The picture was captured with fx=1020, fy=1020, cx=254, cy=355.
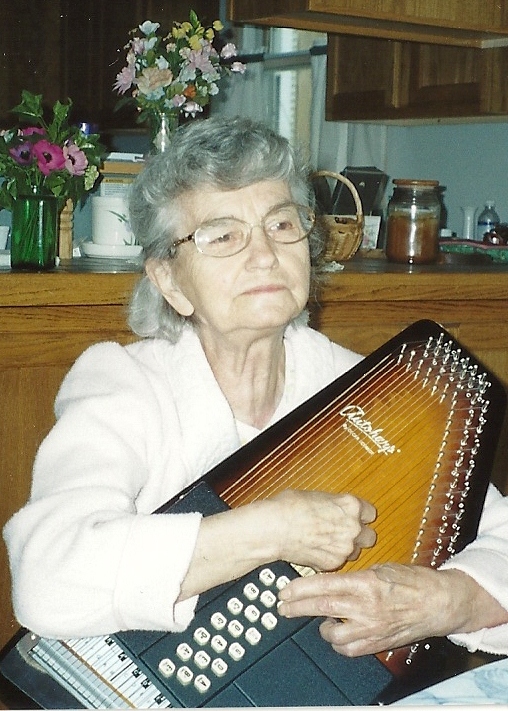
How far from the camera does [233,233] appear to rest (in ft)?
4.31

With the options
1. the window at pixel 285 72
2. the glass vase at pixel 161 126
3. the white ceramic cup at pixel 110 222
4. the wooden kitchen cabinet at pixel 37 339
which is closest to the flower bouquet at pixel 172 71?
the glass vase at pixel 161 126

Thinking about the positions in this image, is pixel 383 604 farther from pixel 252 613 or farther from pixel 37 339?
pixel 37 339

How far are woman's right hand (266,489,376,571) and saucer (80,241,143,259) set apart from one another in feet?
4.09

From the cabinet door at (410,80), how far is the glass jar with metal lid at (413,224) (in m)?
0.77

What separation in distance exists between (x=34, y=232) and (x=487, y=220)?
1.95 m

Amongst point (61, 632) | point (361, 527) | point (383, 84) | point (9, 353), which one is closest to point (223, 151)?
point (361, 527)

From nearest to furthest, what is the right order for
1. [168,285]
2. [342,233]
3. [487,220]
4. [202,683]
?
[202,683] → [168,285] → [342,233] → [487,220]

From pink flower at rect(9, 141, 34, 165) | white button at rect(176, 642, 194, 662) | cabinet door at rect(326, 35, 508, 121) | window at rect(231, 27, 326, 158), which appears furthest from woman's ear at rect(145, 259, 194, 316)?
window at rect(231, 27, 326, 158)

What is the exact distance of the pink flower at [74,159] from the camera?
2.04 metres

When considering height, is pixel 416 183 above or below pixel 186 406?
above

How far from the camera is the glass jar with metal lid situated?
2.57 meters

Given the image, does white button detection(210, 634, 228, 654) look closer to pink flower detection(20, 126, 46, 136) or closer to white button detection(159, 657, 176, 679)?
white button detection(159, 657, 176, 679)

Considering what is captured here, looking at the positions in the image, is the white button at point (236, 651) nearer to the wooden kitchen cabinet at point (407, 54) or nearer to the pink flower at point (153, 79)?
the pink flower at point (153, 79)

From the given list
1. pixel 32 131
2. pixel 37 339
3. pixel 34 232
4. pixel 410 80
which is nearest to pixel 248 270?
pixel 37 339
